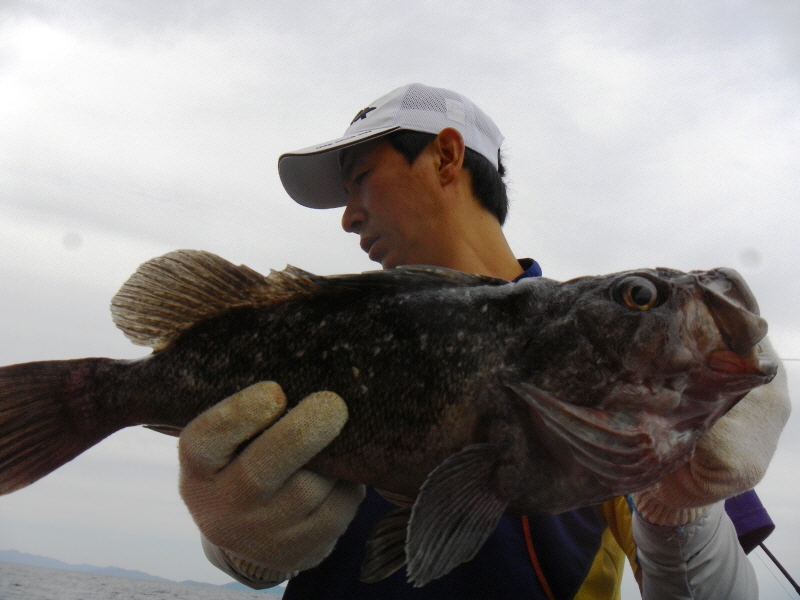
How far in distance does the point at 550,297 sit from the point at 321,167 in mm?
2188

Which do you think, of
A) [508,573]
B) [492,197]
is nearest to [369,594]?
[508,573]

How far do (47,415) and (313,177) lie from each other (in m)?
2.07

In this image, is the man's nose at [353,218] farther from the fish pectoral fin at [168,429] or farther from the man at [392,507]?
the fish pectoral fin at [168,429]

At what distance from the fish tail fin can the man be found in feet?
1.24

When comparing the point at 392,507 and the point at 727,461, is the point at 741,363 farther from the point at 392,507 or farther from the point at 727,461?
the point at 392,507

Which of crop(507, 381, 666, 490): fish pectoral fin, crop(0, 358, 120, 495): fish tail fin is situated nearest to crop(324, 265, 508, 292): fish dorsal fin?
crop(507, 381, 666, 490): fish pectoral fin

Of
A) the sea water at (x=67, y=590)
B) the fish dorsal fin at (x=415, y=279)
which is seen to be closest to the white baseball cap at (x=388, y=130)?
the fish dorsal fin at (x=415, y=279)

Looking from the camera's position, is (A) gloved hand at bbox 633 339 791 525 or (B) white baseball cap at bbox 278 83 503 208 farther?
(B) white baseball cap at bbox 278 83 503 208

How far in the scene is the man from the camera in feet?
6.05

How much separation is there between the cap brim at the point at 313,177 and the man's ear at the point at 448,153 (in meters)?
0.38

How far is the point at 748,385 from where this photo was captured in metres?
1.42

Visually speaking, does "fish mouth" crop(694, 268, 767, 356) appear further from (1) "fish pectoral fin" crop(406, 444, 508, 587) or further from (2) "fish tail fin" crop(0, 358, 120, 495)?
(2) "fish tail fin" crop(0, 358, 120, 495)

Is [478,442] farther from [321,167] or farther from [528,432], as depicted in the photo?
[321,167]

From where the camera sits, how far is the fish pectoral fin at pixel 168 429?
2.07m
